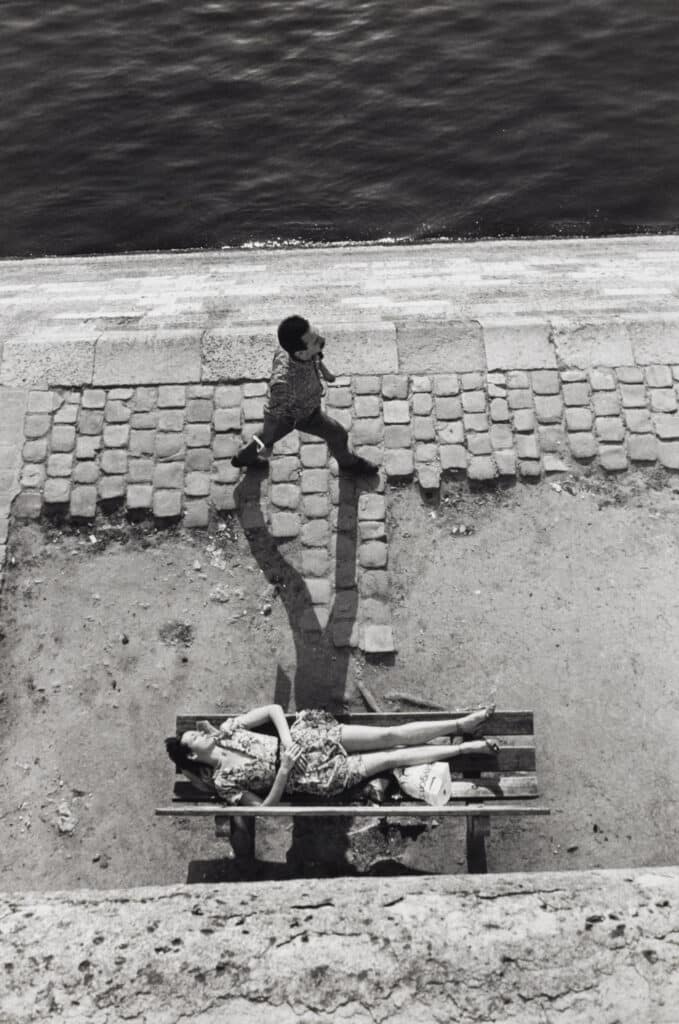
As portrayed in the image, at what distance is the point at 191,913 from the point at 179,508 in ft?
11.1

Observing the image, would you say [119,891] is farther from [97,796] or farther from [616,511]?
[616,511]

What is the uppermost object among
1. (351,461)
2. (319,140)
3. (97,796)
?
(319,140)

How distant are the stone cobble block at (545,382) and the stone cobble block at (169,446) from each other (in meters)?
3.22

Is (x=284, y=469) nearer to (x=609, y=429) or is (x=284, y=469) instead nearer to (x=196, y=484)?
(x=196, y=484)

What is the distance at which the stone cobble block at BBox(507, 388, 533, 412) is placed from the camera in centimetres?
708

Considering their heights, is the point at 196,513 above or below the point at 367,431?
below

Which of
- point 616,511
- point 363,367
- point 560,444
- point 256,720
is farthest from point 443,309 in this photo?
point 256,720

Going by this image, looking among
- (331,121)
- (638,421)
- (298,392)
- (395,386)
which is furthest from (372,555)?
(331,121)

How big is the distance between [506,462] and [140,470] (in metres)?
3.19

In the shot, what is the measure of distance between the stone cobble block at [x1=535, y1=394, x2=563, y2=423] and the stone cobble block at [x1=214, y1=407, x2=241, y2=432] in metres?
2.68

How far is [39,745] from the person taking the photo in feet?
19.2

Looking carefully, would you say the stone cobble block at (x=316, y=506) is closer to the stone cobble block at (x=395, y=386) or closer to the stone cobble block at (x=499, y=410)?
the stone cobble block at (x=395, y=386)

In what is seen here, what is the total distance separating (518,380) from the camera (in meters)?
7.18

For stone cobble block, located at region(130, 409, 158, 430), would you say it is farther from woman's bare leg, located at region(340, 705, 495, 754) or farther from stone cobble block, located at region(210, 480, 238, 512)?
woman's bare leg, located at region(340, 705, 495, 754)
